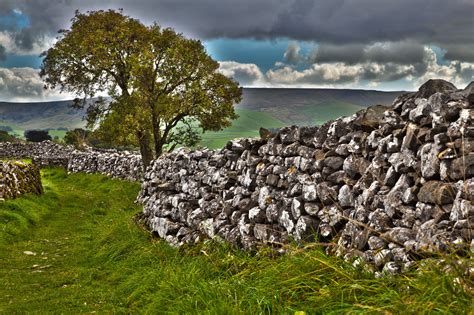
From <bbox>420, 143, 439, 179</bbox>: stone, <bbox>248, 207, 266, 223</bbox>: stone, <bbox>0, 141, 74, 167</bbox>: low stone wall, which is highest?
<bbox>420, 143, 439, 179</bbox>: stone

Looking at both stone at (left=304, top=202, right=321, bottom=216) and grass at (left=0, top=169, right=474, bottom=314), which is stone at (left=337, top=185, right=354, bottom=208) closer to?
stone at (left=304, top=202, right=321, bottom=216)

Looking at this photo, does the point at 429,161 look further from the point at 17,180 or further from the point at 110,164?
the point at 110,164

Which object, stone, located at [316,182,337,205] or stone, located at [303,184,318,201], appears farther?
stone, located at [303,184,318,201]

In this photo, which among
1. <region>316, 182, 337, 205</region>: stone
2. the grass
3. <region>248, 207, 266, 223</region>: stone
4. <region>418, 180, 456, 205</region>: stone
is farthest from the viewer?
<region>248, 207, 266, 223</region>: stone

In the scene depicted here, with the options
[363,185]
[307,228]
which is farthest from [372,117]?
[307,228]

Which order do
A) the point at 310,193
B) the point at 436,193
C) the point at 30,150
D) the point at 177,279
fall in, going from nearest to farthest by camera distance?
1. the point at 436,193
2. the point at 177,279
3. the point at 310,193
4. the point at 30,150

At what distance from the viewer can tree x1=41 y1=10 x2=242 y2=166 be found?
28375 mm

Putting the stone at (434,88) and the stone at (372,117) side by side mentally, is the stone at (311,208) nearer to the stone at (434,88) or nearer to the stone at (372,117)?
the stone at (372,117)

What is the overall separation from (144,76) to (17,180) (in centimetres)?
1070

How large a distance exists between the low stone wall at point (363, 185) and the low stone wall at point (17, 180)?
10791mm

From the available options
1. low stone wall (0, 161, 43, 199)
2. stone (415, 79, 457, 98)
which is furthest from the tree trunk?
stone (415, 79, 457, 98)

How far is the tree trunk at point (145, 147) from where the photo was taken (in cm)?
2915

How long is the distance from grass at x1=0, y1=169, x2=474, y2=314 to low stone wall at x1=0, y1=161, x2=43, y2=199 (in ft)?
5.82

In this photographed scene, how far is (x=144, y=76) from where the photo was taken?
29.2 metres
